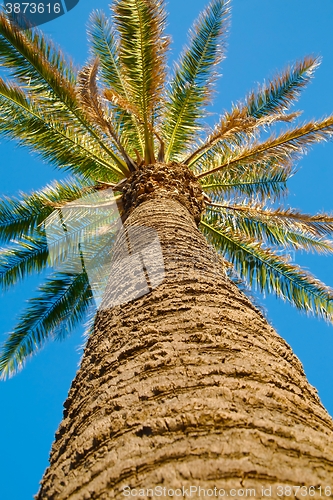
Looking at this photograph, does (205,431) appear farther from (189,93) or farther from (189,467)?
(189,93)

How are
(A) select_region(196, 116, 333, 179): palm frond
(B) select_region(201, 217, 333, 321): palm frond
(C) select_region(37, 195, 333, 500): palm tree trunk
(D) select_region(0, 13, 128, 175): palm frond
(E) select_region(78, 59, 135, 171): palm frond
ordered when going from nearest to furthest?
(C) select_region(37, 195, 333, 500): palm tree trunk < (E) select_region(78, 59, 135, 171): palm frond < (D) select_region(0, 13, 128, 175): palm frond < (A) select_region(196, 116, 333, 179): palm frond < (B) select_region(201, 217, 333, 321): palm frond

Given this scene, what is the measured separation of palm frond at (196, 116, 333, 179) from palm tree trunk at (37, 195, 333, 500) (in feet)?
18.8

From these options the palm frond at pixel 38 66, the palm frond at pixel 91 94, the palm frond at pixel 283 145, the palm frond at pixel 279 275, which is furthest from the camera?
the palm frond at pixel 279 275

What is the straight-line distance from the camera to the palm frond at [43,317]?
9016mm

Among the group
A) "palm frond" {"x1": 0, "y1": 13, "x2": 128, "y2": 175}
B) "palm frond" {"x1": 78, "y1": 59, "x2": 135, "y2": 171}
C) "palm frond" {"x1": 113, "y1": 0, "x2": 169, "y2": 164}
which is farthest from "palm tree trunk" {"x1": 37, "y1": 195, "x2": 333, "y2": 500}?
"palm frond" {"x1": 0, "y1": 13, "x2": 128, "y2": 175}

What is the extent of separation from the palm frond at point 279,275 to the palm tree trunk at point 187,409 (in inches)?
248

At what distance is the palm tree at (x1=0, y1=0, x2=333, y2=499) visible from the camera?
151 cm

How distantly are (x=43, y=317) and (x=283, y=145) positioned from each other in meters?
5.89

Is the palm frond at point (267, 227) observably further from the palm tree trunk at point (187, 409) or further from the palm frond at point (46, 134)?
the palm tree trunk at point (187, 409)

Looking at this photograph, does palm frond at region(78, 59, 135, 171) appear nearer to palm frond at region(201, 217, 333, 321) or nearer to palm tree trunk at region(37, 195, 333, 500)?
palm frond at region(201, 217, 333, 321)

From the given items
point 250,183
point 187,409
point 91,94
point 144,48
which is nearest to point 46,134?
point 91,94

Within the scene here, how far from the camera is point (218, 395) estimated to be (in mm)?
1715

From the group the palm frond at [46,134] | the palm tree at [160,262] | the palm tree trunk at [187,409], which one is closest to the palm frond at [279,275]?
the palm tree at [160,262]

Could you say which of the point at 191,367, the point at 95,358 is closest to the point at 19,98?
the point at 95,358
